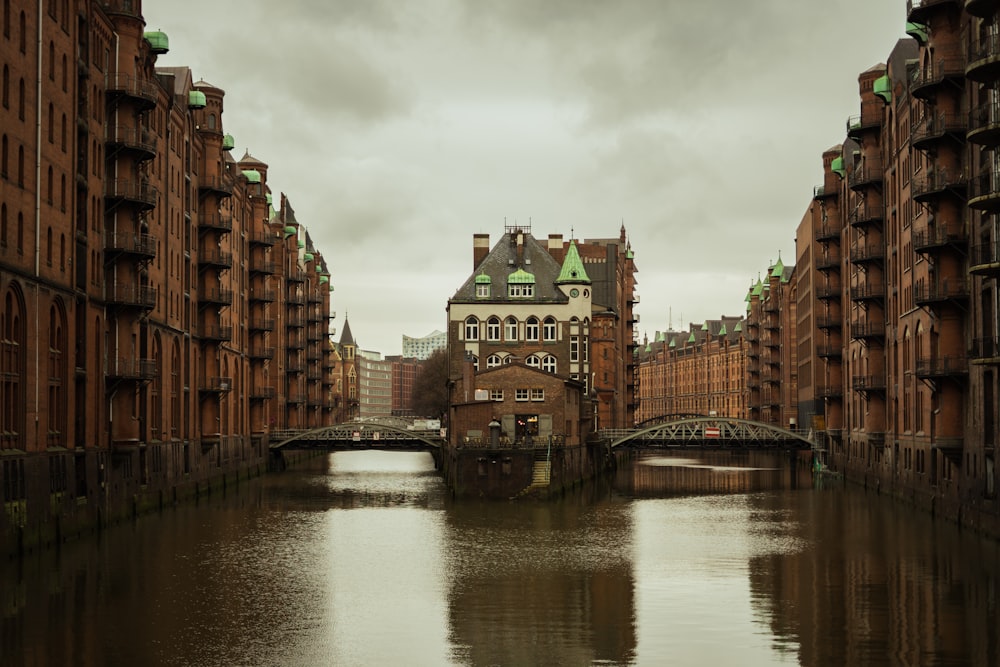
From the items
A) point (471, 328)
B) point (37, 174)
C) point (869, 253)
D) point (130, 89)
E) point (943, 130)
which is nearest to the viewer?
point (37, 174)

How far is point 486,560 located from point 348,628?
13498mm

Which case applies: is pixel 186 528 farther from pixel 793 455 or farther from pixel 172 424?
pixel 793 455

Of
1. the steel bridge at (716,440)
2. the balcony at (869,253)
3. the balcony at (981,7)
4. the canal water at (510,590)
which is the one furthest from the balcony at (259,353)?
the balcony at (981,7)

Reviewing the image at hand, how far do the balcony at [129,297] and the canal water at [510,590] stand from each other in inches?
361

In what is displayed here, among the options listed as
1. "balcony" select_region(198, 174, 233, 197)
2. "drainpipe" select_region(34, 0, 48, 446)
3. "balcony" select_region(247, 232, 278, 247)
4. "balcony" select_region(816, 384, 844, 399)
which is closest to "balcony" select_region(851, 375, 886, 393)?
"balcony" select_region(816, 384, 844, 399)

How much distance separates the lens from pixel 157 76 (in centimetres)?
6744

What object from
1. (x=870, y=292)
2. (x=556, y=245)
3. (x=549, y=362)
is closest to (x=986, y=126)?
(x=870, y=292)

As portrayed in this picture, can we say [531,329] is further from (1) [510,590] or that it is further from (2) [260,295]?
(1) [510,590]

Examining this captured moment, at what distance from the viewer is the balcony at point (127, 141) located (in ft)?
178

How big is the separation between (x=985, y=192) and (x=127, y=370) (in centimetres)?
3486

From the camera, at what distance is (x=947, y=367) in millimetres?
51469

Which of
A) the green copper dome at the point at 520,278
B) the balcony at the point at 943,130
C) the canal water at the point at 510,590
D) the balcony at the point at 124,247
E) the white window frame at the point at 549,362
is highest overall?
the balcony at the point at 943,130

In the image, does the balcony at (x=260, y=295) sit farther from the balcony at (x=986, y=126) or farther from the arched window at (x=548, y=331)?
the balcony at (x=986, y=126)

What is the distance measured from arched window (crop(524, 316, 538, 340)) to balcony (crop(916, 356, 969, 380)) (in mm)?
48578
